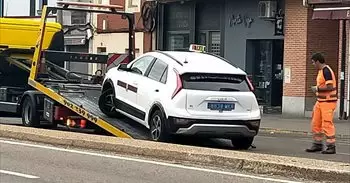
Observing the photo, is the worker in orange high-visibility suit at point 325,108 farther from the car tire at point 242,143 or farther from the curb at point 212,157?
the curb at point 212,157

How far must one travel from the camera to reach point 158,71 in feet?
47.5

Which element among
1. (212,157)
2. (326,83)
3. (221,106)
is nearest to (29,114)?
(221,106)

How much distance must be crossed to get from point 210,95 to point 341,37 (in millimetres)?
12317

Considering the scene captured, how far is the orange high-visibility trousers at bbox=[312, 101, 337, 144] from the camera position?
14062mm

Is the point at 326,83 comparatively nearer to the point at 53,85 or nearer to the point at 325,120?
the point at 325,120

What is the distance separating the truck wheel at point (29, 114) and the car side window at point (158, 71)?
3.75 m

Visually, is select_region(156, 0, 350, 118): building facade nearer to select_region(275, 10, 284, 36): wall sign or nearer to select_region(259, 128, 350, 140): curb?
select_region(275, 10, 284, 36): wall sign

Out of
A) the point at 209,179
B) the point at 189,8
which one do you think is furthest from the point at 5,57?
the point at 189,8

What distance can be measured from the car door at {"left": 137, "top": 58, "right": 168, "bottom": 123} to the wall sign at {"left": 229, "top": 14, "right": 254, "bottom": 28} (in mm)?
13962

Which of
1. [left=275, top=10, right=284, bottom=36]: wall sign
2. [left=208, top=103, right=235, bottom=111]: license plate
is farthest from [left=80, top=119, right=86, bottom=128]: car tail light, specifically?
[left=275, top=10, right=284, bottom=36]: wall sign

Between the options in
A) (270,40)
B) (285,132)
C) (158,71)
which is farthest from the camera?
(270,40)

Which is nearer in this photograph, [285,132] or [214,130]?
[214,130]

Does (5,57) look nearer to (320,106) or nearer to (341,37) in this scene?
(320,106)

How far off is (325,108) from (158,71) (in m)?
3.15
